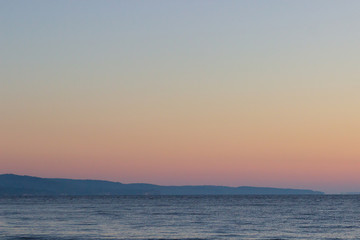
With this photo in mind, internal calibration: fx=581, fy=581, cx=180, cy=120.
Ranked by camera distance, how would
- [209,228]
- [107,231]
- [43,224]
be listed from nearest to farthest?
[107,231]
[209,228]
[43,224]

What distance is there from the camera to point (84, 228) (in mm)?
76500

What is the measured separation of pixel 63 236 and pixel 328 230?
111ft

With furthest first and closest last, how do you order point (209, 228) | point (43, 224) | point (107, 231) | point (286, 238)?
point (43, 224) → point (209, 228) → point (107, 231) → point (286, 238)

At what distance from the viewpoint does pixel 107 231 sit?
72812 millimetres

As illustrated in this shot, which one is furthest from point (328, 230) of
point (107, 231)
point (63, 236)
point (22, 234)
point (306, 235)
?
point (22, 234)

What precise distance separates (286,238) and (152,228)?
64.5 feet

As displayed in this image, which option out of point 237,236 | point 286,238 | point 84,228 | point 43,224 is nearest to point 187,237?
point 237,236

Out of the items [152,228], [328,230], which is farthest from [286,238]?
[152,228]

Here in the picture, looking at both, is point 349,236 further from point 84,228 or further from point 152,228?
point 84,228

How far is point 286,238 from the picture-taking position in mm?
65000

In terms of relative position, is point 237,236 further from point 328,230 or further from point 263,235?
point 328,230

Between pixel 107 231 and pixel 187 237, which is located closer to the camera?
pixel 187 237

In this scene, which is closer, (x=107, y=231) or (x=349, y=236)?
(x=349, y=236)

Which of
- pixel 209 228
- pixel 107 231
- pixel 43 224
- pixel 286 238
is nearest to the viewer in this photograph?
pixel 286 238
